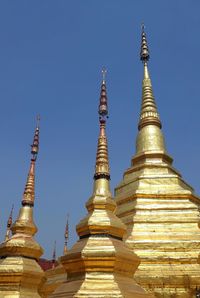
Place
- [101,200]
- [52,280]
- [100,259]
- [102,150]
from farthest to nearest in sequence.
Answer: [52,280], [102,150], [101,200], [100,259]

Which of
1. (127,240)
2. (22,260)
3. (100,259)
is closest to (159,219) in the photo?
(127,240)

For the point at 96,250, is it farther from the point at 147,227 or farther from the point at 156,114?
the point at 156,114

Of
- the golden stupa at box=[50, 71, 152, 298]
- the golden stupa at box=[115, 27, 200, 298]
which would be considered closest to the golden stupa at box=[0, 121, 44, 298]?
the golden stupa at box=[50, 71, 152, 298]

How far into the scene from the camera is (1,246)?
29.2 ft

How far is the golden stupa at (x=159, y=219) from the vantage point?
905 centimetres

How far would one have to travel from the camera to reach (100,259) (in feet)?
20.7

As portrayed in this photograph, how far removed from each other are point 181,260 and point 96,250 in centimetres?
374

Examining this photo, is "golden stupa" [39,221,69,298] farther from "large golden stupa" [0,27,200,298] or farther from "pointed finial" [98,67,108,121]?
"pointed finial" [98,67,108,121]

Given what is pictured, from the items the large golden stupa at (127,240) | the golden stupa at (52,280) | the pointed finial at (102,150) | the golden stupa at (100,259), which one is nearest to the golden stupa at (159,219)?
the large golden stupa at (127,240)

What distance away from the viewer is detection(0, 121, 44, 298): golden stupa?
8344 mm

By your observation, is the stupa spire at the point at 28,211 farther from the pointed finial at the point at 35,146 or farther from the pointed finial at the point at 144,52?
the pointed finial at the point at 144,52

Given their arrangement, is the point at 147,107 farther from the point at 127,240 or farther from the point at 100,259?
the point at 100,259

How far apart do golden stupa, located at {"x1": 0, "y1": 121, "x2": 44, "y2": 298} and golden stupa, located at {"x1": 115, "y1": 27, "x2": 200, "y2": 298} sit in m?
2.30

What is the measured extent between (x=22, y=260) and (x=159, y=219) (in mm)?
3717
